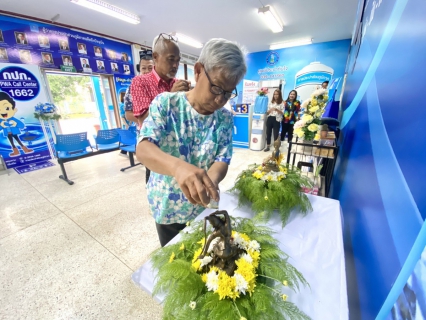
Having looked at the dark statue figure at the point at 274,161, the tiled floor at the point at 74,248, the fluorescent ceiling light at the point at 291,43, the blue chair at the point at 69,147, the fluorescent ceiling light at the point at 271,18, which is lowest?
the tiled floor at the point at 74,248

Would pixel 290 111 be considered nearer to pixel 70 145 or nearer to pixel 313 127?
pixel 313 127

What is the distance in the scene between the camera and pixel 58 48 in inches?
174

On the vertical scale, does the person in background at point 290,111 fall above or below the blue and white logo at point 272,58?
below

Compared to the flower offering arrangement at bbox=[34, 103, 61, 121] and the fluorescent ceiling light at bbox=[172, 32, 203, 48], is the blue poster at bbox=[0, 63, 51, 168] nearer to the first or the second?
the flower offering arrangement at bbox=[34, 103, 61, 121]

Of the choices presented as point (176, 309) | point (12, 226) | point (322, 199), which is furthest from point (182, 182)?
point (12, 226)

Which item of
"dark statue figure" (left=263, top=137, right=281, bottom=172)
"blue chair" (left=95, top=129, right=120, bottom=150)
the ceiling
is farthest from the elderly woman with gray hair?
the ceiling

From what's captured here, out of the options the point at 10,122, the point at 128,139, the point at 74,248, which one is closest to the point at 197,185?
the point at 74,248

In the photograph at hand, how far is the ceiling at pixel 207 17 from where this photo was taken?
12.0ft

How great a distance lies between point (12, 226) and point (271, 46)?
26.9 feet

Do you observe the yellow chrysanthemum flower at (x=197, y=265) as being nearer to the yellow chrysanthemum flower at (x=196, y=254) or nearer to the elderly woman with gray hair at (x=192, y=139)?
the yellow chrysanthemum flower at (x=196, y=254)

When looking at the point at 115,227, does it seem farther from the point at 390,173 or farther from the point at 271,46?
the point at 271,46

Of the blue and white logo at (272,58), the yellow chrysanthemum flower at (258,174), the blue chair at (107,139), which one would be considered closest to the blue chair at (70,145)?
the blue chair at (107,139)

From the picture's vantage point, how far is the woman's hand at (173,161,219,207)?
1.78ft

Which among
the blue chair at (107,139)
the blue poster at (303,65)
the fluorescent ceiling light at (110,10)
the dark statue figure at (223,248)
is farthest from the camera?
the blue poster at (303,65)
